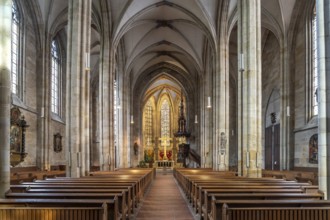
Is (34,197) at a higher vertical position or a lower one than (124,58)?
lower

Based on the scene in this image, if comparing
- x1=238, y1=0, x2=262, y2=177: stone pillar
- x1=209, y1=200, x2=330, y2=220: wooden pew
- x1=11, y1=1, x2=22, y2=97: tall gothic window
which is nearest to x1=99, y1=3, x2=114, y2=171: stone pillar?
x1=11, y1=1, x2=22, y2=97: tall gothic window

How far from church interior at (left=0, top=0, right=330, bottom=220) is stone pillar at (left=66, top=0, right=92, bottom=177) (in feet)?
0.15

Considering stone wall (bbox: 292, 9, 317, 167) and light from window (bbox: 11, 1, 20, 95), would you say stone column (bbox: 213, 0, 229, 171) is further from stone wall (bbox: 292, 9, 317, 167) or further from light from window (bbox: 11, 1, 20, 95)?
light from window (bbox: 11, 1, 20, 95)

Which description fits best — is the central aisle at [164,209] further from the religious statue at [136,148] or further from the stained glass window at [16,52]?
the religious statue at [136,148]

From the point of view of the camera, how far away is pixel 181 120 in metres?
43.0

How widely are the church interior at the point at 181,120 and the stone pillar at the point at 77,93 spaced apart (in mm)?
47

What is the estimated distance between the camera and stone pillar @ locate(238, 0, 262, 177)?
51.6 feet

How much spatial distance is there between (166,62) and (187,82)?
164 inches

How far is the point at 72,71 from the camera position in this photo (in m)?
15.6

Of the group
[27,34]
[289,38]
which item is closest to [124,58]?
[27,34]

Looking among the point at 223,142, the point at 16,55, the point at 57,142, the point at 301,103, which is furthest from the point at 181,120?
the point at 16,55

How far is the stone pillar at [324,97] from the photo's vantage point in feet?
28.7

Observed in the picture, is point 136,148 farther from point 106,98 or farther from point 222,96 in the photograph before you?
point 222,96

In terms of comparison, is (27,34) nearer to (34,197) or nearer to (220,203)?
(34,197)
